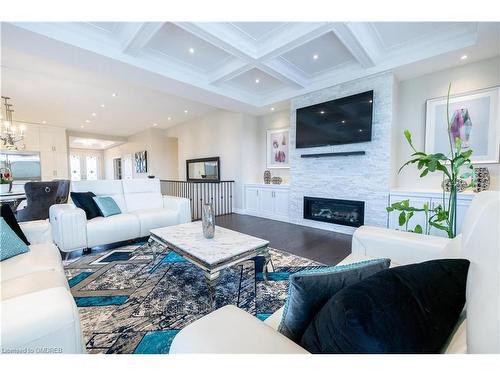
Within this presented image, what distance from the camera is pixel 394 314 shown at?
51 centimetres

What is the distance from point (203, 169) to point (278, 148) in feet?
8.34

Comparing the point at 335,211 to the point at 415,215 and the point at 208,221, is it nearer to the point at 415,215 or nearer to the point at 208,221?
the point at 415,215

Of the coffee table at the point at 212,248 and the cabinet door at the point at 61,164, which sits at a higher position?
the cabinet door at the point at 61,164

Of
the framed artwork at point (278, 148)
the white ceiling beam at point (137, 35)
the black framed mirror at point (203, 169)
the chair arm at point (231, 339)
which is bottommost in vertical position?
the chair arm at point (231, 339)

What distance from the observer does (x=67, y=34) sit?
2480mm

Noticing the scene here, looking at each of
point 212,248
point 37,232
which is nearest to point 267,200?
point 212,248

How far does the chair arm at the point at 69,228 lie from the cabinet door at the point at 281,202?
345cm

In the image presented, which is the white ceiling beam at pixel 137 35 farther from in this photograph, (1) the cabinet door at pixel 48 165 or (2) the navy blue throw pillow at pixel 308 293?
(1) the cabinet door at pixel 48 165

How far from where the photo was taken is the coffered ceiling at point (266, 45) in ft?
8.18

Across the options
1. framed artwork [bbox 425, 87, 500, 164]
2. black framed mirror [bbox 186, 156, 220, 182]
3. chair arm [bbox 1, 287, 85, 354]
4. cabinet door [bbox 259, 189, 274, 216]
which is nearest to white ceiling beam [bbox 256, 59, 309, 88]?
framed artwork [bbox 425, 87, 500, 164]

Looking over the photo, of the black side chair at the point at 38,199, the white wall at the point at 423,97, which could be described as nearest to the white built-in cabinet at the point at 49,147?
the black side chair at the point at 38,199
